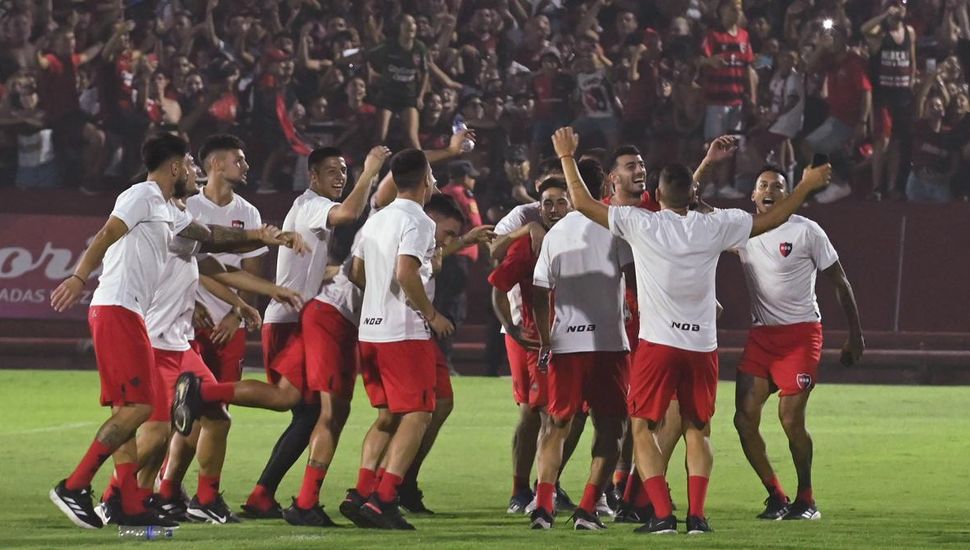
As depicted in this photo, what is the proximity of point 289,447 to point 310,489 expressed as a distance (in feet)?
1.86

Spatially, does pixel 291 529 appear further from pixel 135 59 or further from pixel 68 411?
pixel 135 59

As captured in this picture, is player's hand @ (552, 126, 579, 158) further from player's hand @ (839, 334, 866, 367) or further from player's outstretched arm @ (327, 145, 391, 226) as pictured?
player's hand @ (839, 334, 866, 367)

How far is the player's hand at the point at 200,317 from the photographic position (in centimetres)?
1036

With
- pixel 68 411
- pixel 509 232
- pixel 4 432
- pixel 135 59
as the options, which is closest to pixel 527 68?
pixel 135 59

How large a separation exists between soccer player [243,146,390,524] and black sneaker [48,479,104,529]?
1.30m

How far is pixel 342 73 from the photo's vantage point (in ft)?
76.0

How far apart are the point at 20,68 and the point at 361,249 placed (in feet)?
48.6

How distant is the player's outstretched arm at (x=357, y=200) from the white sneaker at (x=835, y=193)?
502 inches

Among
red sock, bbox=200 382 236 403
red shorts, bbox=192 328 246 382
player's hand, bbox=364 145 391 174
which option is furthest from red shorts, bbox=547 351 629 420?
red shorts, bbox=192 328 246 382

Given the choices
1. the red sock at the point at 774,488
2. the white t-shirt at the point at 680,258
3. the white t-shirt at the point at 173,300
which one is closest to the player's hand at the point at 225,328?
the white t-shirt at the point at 173,300

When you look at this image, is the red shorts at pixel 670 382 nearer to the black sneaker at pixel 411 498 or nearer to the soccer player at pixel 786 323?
the soccer player at pixel 786 323

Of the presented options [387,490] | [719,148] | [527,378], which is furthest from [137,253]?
[719,148]

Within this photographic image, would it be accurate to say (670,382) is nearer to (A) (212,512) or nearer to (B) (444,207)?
(B) (444,207)

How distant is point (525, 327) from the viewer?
435 inches
